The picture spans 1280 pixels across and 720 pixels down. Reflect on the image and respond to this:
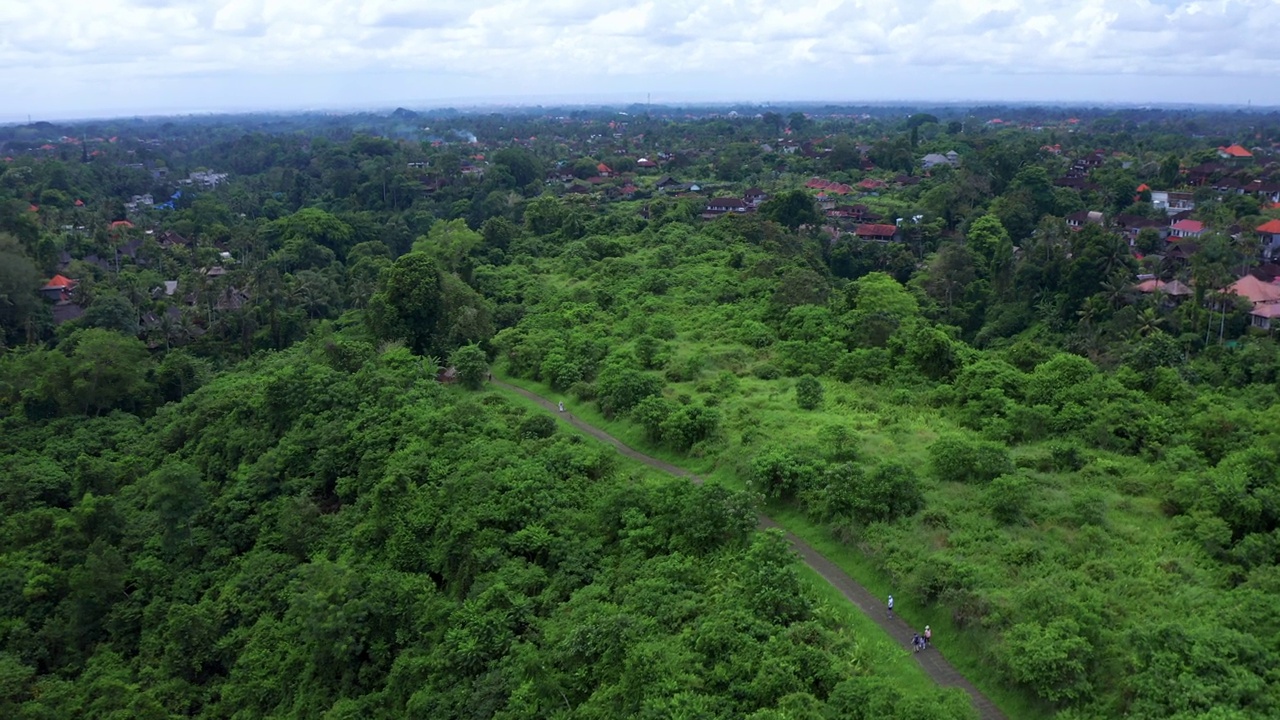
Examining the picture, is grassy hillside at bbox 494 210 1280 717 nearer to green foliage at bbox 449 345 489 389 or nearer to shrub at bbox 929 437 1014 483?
shrub at bbox 929 437 1014 483

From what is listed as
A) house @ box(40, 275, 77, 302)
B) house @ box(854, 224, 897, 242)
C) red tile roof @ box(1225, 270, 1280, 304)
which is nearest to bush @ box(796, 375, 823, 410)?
red tile roof @ box(1225, 270, 1280, 304)

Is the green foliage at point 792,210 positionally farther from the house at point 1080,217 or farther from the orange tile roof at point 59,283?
the orange tile roof at point 59,283

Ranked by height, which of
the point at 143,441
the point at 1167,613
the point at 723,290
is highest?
the point at 723,290

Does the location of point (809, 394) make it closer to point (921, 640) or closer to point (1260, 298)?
point (921, 640)

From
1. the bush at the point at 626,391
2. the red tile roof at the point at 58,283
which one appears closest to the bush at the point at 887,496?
the bush at the point at 626,391

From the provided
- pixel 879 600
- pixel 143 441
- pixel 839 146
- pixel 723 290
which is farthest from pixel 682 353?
pixel 839 146

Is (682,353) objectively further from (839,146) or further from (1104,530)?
(839,146)
